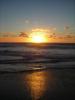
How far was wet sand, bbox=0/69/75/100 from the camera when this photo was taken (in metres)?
7.45

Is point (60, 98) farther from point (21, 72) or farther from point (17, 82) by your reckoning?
point (21, 72)

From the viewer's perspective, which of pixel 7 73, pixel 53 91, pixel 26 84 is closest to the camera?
pixel 53 91

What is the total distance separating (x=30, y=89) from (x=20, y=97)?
0.91 m

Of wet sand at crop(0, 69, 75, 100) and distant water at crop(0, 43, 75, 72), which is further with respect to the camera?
distant water at crop(0, 43, 75, 72)

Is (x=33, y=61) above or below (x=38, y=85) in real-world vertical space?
above

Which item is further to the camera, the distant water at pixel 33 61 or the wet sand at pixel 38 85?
the distant water at pixel 33 61

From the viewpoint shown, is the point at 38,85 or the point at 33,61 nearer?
the point at 38,85

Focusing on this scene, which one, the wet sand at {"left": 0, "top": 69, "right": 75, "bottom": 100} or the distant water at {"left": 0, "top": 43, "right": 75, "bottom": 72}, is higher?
the distant water at {"left": 0, "top": 43, "right": 75, "bottom": 72}

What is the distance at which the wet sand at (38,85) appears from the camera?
7.45 m

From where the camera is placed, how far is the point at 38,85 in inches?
346

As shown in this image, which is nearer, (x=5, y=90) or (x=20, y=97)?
(x=20, y=97)

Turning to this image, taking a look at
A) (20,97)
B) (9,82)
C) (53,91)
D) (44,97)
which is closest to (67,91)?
(53,91)

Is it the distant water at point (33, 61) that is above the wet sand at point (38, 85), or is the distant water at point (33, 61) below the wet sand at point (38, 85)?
above

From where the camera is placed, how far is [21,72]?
11.4 meters
